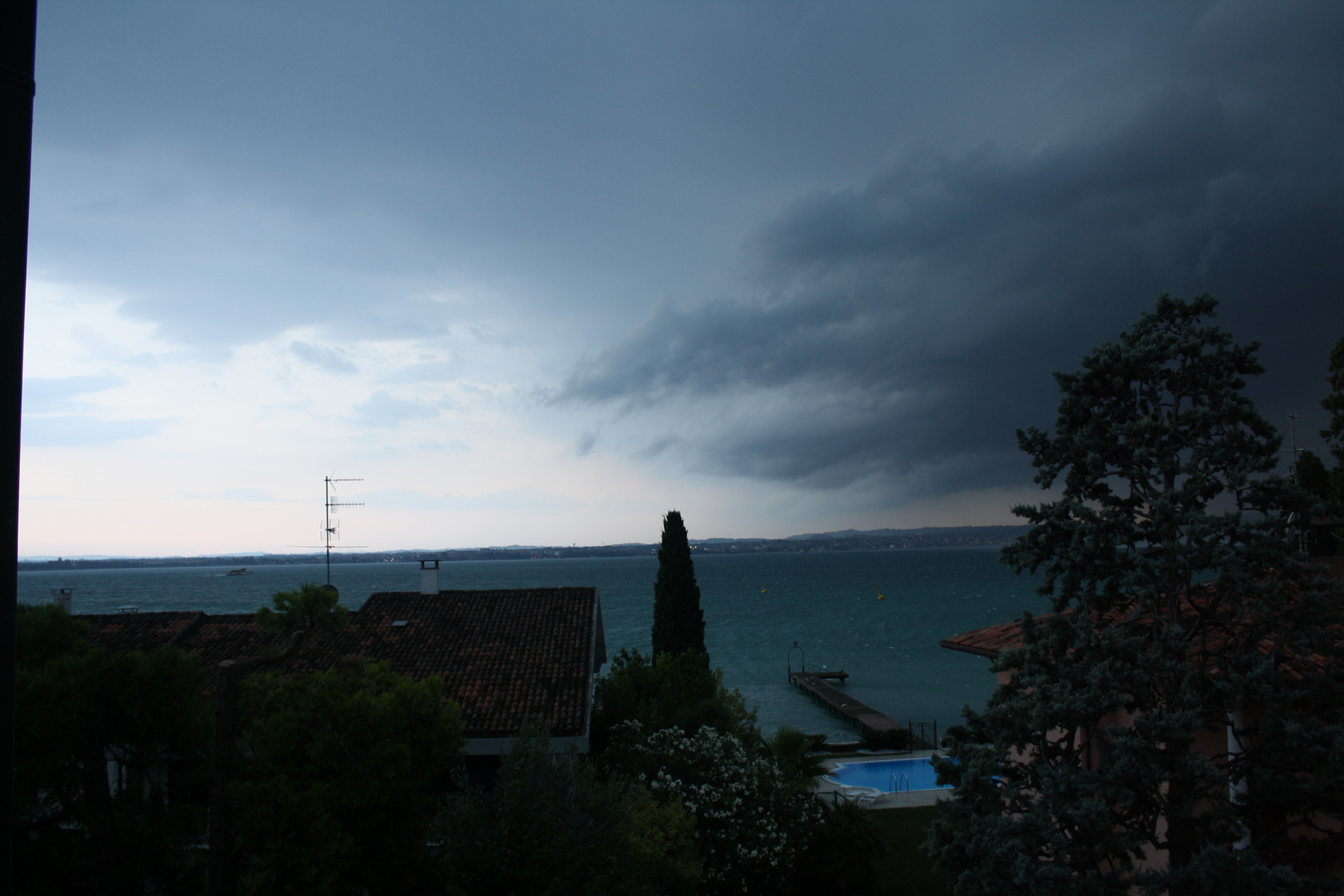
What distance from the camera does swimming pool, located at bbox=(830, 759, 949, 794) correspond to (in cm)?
2914

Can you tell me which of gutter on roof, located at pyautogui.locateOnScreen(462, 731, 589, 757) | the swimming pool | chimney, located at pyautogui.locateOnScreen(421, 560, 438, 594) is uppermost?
chimney, located at pyautogui.locateOnScreen(421, 560, 438, 594)

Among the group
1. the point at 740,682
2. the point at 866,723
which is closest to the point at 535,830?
the point at 866,723

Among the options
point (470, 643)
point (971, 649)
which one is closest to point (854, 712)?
point (470, 643)

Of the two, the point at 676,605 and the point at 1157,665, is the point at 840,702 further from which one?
the point at 1157,665

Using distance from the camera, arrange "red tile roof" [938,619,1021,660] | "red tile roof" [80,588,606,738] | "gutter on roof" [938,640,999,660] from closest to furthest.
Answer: "gutter on roof" [938,640,999,660] < "red tile roof" [938,619,1021,660] < "red tile roof" [80,588,606,738]

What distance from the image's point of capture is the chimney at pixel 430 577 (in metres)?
25.4

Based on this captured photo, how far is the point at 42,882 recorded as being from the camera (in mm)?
9266

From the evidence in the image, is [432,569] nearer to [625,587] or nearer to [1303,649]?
[1303,649]

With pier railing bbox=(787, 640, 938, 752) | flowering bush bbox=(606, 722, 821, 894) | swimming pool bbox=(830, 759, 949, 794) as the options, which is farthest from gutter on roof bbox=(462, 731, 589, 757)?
pier railing bbox=(787, 640, 938, 752)

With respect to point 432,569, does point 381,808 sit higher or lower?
lower

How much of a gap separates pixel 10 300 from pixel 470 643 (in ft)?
67.9

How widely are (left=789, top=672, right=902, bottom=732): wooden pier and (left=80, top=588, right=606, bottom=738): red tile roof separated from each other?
75.2 feet

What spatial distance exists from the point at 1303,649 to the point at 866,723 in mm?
38723

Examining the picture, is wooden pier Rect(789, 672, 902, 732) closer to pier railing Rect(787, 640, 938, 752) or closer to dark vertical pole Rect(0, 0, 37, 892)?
pier railing Rect(787, 640, 938, 752)
